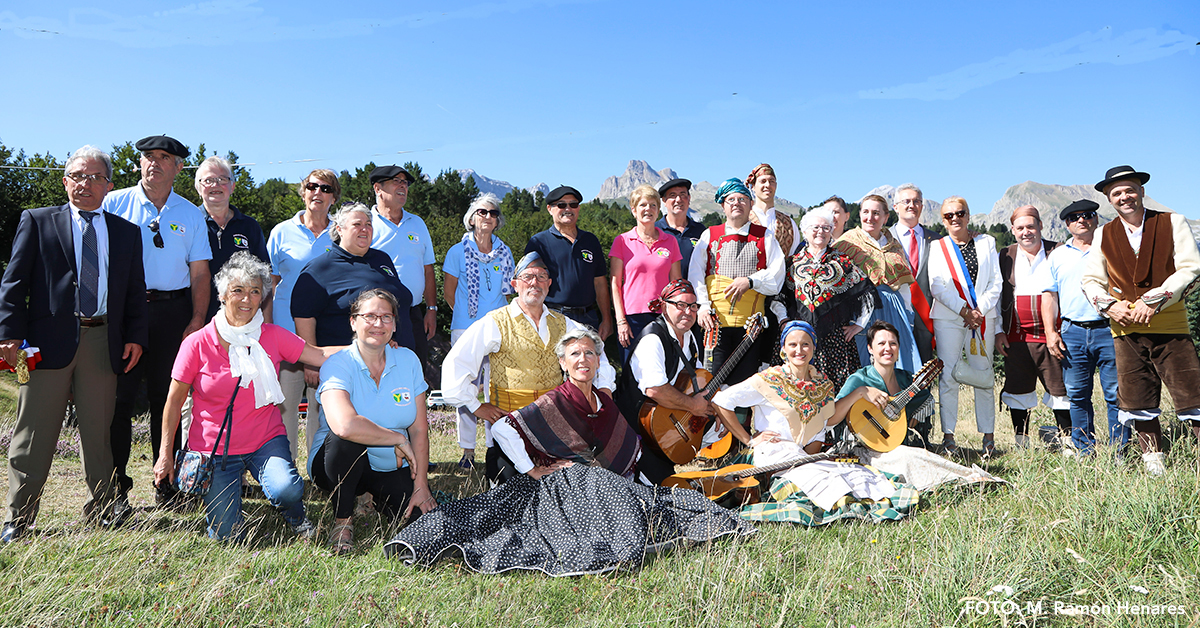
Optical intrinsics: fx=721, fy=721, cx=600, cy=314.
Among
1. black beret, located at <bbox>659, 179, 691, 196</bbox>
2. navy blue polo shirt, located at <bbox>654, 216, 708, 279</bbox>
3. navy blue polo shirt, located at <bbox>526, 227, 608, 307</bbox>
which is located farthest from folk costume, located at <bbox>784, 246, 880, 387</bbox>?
navy blue polo shirt, located at <bbox>526, 227, 608, 307</bbox>

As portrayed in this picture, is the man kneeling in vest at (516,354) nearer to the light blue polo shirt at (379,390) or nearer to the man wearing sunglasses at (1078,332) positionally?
the light blue polo shirt at (379,390)

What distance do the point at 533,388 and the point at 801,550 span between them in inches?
74.0

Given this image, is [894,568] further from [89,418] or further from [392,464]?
[89,418]

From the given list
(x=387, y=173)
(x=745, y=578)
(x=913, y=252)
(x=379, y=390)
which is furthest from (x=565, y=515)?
(x=913, y=252)

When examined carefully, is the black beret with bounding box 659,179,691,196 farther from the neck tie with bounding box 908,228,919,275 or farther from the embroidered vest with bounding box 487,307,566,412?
the embroidered vest with bounding box 487,307,566,412

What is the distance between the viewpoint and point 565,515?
→ 3758 mm

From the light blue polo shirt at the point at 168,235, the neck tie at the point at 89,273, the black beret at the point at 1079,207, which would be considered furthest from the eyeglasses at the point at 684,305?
the neck tie at the point at 89,273

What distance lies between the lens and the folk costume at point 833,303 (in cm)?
543

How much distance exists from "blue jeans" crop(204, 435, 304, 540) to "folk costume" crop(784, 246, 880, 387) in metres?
3.66

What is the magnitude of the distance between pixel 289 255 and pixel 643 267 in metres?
2.74

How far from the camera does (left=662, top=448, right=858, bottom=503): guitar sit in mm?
4305

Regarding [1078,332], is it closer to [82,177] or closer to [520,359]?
[520,359]

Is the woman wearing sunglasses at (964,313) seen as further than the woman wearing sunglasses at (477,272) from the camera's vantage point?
No

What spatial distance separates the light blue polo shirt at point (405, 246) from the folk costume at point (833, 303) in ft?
9.78
